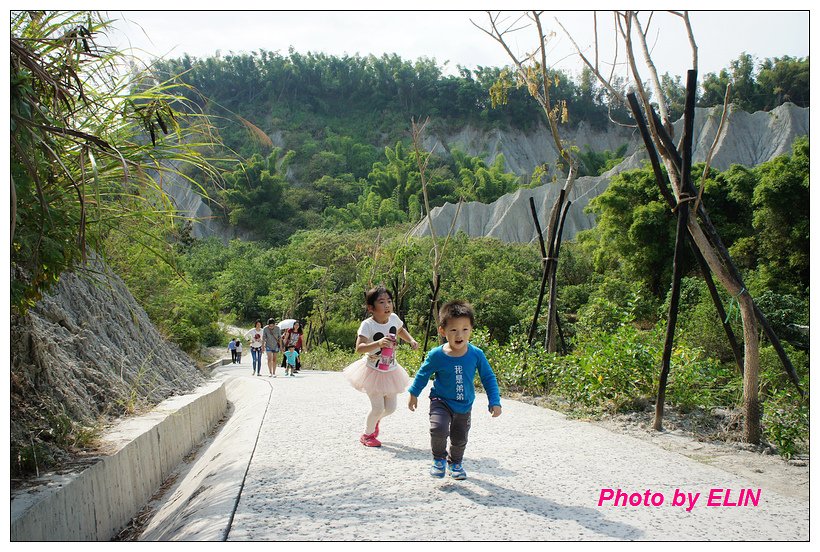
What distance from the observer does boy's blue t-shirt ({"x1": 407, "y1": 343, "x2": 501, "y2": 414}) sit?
403 cm

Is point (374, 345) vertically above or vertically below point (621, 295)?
below

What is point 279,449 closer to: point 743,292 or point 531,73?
point 743,292

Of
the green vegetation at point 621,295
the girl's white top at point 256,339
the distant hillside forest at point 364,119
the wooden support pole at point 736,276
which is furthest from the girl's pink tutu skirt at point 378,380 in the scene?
the distant hillside forest at point 364,119

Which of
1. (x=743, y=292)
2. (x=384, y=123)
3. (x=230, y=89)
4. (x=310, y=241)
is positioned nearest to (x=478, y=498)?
(x=743, y=292)

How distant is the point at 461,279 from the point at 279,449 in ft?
68.7

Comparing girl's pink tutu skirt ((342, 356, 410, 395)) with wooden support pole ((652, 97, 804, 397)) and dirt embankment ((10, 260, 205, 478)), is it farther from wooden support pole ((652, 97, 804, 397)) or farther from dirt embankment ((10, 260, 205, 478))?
wooden support pole ((652, 97, 804, 397))

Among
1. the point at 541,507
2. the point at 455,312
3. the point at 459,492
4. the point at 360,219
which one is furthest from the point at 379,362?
the point at 360,219

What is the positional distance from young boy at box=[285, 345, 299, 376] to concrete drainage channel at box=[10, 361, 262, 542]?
7617mm

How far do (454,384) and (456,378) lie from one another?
36mm

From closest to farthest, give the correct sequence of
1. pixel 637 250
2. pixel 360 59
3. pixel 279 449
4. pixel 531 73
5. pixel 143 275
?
1. pixel 279 449
2. pixel 531 73
3. pixel 143 275
4. pixel 637 250
5. pixel 360 59

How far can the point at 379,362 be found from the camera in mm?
5195

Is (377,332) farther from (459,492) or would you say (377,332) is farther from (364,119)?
(364,119)

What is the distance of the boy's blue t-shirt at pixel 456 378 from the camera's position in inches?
159

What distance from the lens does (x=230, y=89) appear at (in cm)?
7925
